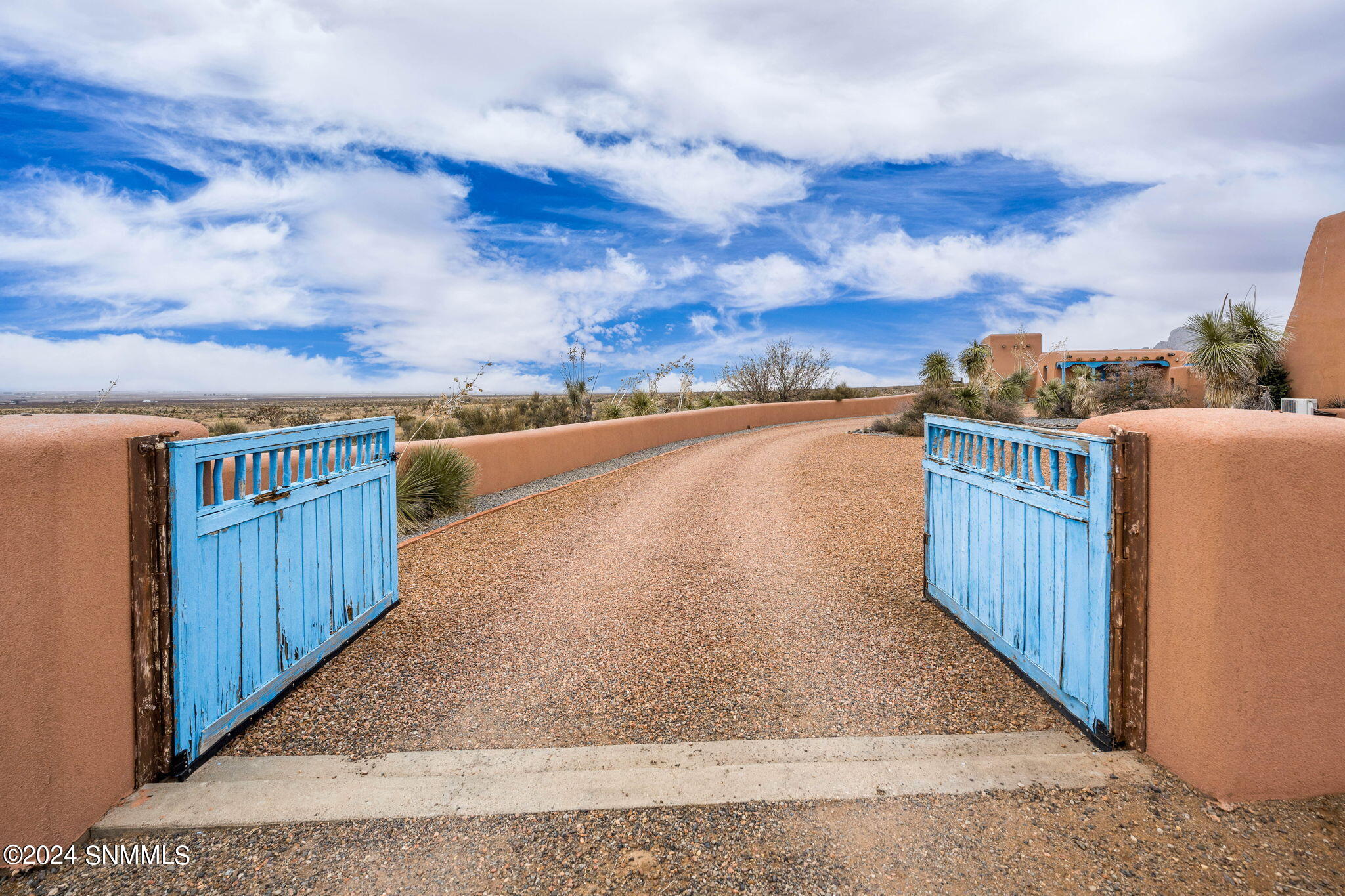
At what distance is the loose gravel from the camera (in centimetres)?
234

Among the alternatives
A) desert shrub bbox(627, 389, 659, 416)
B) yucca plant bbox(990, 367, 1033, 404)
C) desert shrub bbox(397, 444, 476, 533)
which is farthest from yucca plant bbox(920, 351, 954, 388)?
desert shrub bbox(397, 444, 476, 533)

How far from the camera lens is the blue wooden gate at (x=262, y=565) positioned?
2.97 m

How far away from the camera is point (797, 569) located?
20.6 feet

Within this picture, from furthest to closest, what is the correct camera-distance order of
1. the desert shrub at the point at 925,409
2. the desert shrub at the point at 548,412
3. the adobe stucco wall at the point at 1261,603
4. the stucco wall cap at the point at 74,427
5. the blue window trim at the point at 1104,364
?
the blue window trim at the point at 1104,364 < the desert shrub at the point at 925,409 < the desert shrub at the point at 548,412 < the adobe stucco wall at the point at 1261,603 < the stucco wall cap at the point at 74,427

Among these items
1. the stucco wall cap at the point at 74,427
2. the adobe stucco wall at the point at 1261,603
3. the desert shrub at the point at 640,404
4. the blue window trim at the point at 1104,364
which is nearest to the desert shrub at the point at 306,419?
the desert shrub at the point at 640,404

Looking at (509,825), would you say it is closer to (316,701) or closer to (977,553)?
(316,701)

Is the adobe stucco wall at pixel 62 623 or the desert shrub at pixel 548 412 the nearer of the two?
the adobe stucco wall at pixel 62 623

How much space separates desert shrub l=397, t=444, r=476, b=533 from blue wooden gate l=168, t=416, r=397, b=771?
141 inches

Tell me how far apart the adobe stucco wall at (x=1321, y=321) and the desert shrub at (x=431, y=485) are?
25.8 meters

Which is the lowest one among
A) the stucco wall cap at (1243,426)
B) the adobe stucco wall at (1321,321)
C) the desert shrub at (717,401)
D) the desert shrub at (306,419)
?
the stucco wall cap at (1243,426)

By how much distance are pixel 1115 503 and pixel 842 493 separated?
23.7 feet

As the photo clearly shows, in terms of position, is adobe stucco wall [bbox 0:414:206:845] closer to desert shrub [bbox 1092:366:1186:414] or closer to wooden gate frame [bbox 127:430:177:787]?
wooden gate frame [bbox 127:430:177:787]

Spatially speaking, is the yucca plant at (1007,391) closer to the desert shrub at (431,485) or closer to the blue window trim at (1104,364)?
the blue window trim at (1104,364)

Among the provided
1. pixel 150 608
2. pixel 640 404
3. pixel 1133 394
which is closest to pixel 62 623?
pixel 150 608
